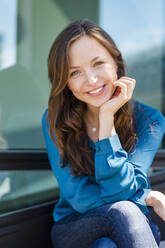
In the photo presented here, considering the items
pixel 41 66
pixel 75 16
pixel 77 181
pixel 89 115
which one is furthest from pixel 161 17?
pixel 77 181

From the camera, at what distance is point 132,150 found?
146 centimetres

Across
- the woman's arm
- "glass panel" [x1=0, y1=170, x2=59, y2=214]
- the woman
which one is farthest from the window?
the woman's arm

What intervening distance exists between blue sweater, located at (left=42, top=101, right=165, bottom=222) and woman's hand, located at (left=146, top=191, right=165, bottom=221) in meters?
0.04

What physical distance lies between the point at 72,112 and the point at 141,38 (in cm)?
137

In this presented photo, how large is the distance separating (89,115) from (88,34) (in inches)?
16.5

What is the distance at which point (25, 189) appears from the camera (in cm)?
182

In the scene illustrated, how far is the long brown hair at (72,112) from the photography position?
141 centimetres

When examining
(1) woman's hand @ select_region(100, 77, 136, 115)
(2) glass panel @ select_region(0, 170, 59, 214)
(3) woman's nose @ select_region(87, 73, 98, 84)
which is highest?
(3) woman's nose @ select_region(87, 73, 98, 84)

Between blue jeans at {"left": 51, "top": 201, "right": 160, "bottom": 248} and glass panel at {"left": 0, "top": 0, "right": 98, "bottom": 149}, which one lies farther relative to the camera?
glass panel at {"left": 0, "top": 0, "right": 98, "bottom": 149}

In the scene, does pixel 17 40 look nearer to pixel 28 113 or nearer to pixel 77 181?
pixel 28 113

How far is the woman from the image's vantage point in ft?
4.26

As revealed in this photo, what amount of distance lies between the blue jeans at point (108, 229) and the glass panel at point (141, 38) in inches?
53.4

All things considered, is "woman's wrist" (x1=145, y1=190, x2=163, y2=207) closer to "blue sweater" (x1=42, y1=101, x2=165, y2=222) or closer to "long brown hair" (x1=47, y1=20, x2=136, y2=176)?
"blue sweater" (x1=42, y1=101, x2=165, y2=222)

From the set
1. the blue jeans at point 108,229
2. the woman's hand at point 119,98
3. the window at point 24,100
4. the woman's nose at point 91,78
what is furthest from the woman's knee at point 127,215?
the window at point 24,100
